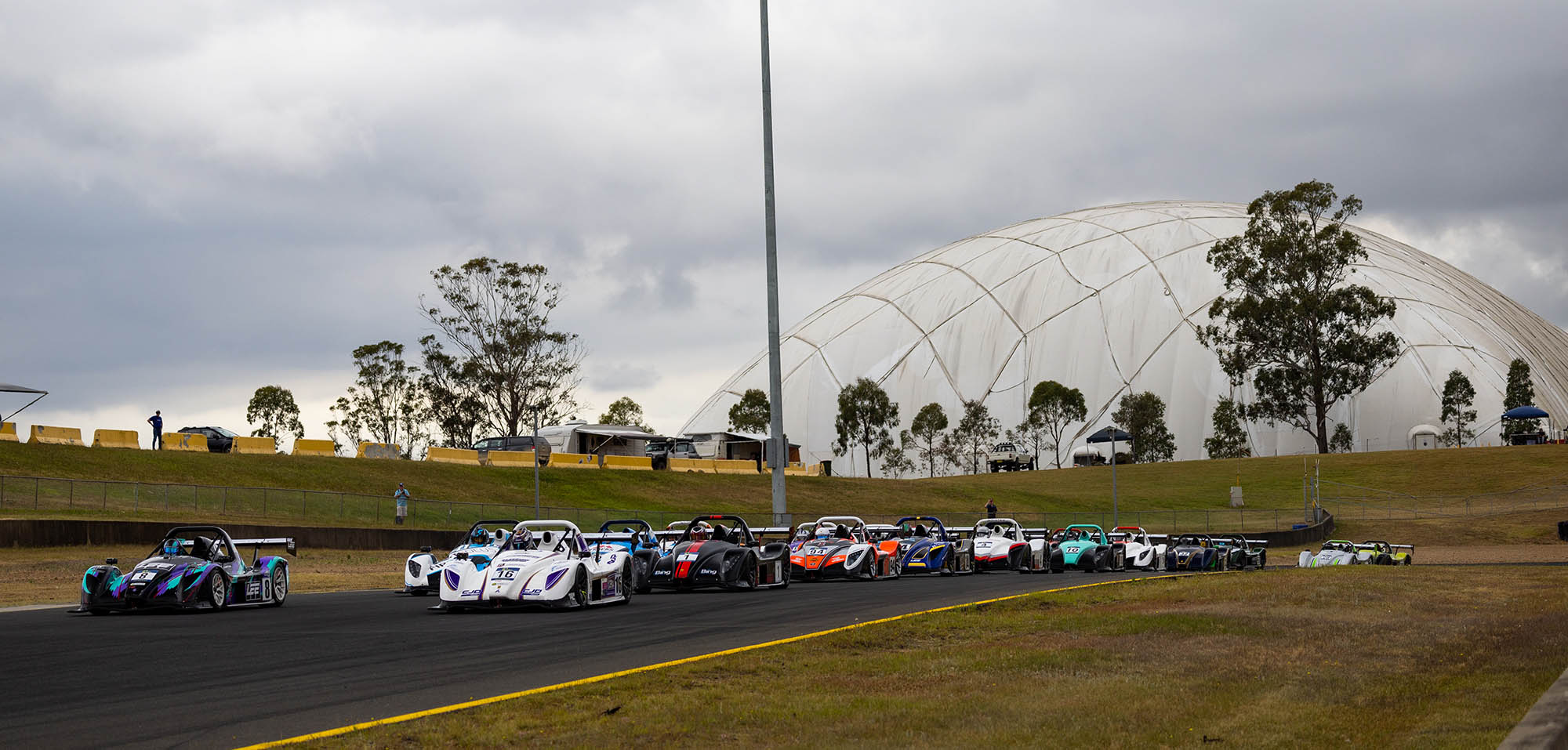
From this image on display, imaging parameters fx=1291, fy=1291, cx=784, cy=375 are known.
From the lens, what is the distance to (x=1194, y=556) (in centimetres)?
3716

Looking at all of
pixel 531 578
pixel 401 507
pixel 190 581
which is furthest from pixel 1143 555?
pixel 401 507

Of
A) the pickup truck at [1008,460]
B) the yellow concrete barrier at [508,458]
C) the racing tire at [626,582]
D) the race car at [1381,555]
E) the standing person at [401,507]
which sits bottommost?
the race car at [1381,555]

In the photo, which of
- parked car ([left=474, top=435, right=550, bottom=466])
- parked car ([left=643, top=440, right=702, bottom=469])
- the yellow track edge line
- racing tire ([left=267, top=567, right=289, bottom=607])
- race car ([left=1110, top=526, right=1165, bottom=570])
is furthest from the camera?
parked car ([left=643, top=440, right=702, bottom=469])

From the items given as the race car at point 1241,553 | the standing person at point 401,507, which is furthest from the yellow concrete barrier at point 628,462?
the race car at point 1241,553

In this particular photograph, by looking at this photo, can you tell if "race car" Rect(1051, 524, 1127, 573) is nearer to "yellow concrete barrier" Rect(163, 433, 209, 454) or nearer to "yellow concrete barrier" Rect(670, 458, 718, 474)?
"yellow concrete barrier" Rect(163, 433, 209, 454)

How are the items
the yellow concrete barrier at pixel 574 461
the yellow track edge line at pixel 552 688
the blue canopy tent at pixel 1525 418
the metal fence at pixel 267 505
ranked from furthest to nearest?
1. the blue canopy tent at pixel 1525 418
2. the yellow concrete barrier at pixel 574 461
3. the metal fence at pixel 267 505
4. the yellow track edge line at pixel 552 688

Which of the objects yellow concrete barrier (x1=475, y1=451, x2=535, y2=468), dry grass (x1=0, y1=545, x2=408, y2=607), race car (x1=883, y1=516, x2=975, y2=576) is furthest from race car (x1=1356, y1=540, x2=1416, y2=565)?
yellow concrete barrier (x1=475, y1=451, x2=535, y2=468)

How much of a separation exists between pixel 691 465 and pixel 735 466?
12.6ft

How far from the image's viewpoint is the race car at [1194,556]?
3706cm

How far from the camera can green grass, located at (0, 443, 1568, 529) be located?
46.1 metres

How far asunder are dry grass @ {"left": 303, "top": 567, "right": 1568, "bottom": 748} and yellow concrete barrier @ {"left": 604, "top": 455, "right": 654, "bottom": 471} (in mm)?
58147

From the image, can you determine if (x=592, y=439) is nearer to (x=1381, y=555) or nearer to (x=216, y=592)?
(x=1381, y=555)

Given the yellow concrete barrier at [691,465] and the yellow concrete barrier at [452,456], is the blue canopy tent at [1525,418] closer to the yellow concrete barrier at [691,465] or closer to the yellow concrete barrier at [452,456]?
the yellow concrete barrier at [691,465]

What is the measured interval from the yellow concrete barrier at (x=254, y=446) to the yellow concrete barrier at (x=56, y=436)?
24.6 feet
